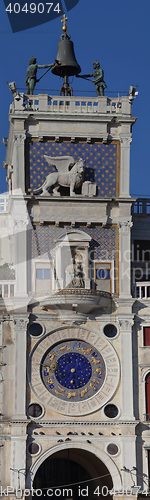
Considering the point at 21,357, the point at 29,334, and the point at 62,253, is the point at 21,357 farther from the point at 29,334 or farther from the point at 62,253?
the point at 62,253

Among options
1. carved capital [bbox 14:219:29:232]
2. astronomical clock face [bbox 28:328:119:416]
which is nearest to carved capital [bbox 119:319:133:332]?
astronomical clock face [bbox 28:328:119:416]

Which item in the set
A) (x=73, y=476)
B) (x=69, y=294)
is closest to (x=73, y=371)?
(x=69, y=294)

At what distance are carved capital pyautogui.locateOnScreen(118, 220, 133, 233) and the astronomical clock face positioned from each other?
513 centimetres

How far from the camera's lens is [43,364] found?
146 feet

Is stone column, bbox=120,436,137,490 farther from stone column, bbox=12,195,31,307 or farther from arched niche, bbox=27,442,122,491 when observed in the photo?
stone column, bbox=12,195,31,307

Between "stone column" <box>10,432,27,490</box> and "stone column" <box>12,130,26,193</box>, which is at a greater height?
"stone column" <box>12,130,26,193</box>

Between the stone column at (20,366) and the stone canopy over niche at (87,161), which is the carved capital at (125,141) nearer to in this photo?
the stone canopy over niche at (87,161)

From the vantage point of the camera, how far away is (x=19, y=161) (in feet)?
151

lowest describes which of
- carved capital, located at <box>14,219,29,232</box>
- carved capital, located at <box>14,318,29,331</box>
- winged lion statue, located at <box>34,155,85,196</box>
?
carved capital, located at <box>14,318,29,331</box>

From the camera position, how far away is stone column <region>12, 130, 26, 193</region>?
46.0 metres

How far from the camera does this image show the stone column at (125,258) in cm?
4569

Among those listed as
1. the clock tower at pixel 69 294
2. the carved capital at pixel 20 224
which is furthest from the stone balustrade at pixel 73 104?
the carved capital at pixel 20 224

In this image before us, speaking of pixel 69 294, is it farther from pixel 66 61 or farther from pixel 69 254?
pixel 66 61

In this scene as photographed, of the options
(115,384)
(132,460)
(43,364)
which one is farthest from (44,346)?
(132,460)
